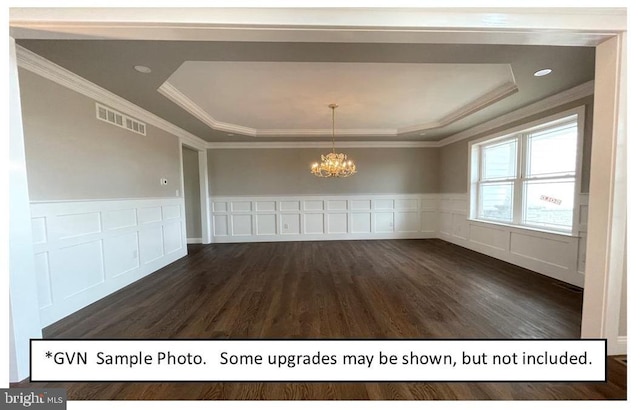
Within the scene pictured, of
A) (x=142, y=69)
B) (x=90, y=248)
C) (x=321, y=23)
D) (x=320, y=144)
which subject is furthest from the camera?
(x=320, y=144)

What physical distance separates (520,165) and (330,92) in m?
3.18

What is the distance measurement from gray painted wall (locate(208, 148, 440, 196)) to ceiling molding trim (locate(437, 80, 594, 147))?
1260mm

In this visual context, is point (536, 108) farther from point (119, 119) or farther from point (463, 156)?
point (119, 119)

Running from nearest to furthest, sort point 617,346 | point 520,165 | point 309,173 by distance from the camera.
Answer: point 617,346 < point 520,165 < point 309,173

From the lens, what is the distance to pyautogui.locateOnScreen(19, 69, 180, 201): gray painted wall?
2049 millimetres

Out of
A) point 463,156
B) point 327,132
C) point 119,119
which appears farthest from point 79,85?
point 463,156

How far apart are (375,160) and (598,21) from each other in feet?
14.3

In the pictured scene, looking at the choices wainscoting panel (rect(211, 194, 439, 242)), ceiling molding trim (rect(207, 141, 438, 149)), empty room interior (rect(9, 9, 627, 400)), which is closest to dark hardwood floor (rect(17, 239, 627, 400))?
empty room interior (rect(9, 9, 627, 400))

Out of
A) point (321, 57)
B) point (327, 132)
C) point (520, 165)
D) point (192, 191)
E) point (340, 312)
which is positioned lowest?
point (340, 312)

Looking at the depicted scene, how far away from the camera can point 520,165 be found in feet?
12.2

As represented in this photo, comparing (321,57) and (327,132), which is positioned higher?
(327,132)

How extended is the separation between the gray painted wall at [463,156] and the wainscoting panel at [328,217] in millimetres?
618

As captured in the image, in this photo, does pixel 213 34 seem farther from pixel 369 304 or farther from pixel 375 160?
pixel 375 160

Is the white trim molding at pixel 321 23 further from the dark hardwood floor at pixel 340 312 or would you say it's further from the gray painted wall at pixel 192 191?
the gray painted wall at pixel 192 191
